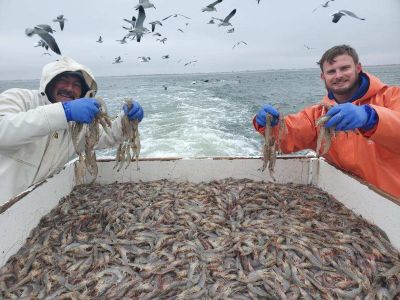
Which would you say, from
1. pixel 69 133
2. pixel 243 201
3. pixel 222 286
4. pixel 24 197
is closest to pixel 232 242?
pixel 222 286

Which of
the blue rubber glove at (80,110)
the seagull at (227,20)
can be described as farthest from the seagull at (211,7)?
the blue rubber glove at (80,110)

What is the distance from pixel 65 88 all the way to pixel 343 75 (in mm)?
4116

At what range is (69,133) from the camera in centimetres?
517

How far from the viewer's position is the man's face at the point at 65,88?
4977 mm

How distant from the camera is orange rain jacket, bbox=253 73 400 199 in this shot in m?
4.04

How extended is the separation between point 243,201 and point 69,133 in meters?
2.87

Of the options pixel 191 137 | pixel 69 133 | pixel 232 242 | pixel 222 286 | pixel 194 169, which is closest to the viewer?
pixel 222 286

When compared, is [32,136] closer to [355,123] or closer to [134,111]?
[134,111]

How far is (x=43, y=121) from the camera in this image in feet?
13.5

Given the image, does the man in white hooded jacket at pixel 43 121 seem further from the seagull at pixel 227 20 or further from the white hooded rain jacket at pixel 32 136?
the seagull at pixel 227 20

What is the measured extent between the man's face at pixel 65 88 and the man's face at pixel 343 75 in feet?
12.6

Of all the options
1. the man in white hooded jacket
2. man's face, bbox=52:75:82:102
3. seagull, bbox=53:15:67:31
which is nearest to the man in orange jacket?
the man in white hooded jacket

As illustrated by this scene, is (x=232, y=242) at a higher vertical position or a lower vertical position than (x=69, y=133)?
lower

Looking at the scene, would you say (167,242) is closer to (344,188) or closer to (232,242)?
(232,242)
